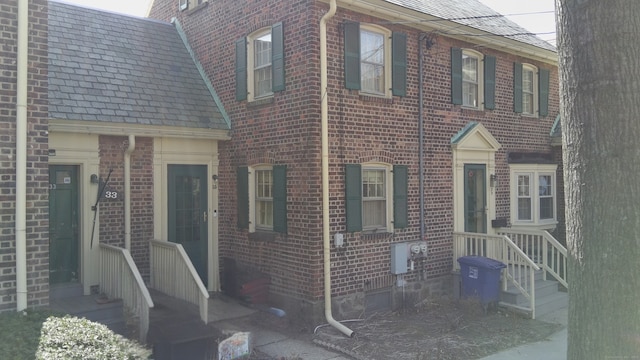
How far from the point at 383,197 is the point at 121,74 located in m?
5.56

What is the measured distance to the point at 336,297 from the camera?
29.2 ft

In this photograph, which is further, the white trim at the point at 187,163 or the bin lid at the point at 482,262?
the white trim at the point at 187,163

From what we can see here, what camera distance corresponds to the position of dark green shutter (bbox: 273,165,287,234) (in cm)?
934

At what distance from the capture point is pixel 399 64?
9984 mm

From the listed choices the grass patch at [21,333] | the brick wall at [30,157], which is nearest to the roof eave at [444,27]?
the brick wall at [30,157]

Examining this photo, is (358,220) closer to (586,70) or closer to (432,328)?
(432,328)

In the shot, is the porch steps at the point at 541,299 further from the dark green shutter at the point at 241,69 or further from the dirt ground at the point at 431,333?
the dark green shutter at the point at 241,69

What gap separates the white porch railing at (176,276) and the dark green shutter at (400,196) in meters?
3.72

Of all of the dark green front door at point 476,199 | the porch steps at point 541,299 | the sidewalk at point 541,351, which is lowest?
the sidewalk at point 541,351

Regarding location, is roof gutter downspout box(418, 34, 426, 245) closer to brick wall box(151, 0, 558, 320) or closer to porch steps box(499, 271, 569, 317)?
brick wall box(151, 0, 558, 320)

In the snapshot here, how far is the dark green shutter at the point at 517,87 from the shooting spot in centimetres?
1250

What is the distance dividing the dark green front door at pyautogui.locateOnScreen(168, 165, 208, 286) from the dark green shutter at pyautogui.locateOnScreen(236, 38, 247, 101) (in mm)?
1697

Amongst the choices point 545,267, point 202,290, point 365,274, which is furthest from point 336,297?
point 545,267

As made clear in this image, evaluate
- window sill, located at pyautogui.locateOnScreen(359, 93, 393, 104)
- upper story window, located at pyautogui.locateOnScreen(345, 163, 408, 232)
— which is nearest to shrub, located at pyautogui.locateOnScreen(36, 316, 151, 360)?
upper story window, located at pyautogui.locateOnScreen(345, 163, 408, 232)
